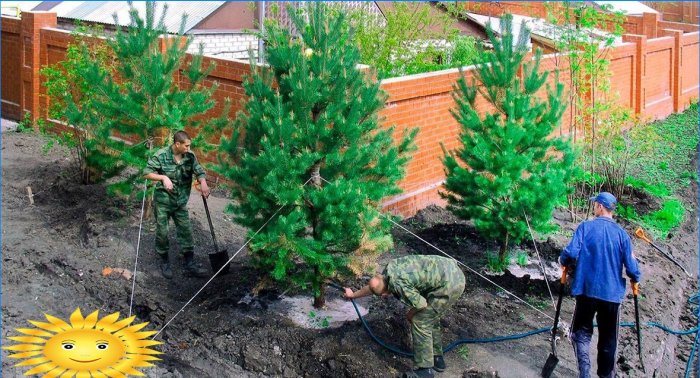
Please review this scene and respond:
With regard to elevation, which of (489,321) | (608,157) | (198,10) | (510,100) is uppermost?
(198,10)

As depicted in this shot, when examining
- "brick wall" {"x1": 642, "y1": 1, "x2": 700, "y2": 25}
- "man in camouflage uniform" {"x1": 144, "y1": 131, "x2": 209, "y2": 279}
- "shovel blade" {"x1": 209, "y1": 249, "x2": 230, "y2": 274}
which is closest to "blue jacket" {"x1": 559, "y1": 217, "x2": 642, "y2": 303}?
"shovel blade" {"x1": 209, "y1": 249, "x2": 230, "y2": 274}

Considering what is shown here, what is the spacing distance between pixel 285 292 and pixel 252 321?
2.33 feet

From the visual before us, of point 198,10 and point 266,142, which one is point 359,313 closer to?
point 266,142

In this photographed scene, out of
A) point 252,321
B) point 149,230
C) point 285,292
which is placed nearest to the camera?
point 252,321

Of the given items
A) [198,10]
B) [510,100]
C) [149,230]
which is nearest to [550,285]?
[510,100]

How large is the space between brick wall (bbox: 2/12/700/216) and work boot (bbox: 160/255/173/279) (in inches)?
79.7

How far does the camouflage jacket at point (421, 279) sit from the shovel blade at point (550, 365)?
1.10 metres

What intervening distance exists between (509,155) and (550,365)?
2.87 meters

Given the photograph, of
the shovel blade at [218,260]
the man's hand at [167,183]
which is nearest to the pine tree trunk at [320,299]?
the shovel blade at [218,260]

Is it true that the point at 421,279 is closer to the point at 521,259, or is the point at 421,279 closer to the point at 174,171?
the point at 174,171

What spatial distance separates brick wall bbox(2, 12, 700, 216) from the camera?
1220cm

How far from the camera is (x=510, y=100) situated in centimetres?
Answer: 972

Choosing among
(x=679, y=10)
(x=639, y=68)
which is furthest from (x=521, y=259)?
(x=679, y=10)

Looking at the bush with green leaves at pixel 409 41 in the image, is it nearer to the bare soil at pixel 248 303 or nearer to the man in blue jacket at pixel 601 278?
the bare soil at pixel 248 303
